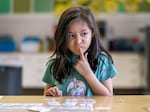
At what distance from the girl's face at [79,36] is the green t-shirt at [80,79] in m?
0.11

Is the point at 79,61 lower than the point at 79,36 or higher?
lower

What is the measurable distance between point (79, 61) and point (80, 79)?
87mm

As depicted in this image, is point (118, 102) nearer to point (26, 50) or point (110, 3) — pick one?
point (110, 3)

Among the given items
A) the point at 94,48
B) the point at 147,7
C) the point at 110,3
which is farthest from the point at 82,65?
the point at 147,7

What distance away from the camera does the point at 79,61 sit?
153 centimetres

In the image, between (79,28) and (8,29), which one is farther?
(8,29)

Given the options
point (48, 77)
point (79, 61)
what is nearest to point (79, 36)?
point (79, 61)

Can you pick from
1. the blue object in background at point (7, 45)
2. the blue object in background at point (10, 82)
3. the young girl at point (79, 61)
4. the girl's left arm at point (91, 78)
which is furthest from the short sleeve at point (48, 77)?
the blue object in background at point (7, 45)

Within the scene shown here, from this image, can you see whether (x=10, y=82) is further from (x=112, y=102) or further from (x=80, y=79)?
(x=112, y=102)

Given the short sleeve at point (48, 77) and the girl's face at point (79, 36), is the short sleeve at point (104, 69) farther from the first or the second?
the short sleeve at point (48, 77)

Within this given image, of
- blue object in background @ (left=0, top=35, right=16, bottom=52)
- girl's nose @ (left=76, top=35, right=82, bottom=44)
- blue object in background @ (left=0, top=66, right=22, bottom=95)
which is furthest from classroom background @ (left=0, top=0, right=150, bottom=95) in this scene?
girl's nose @ (left=76, top=35, right=82, bottom=44)

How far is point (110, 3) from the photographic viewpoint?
451 centimetres

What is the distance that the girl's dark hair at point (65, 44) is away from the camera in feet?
5.08

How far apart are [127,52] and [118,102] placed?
3.82 metres
